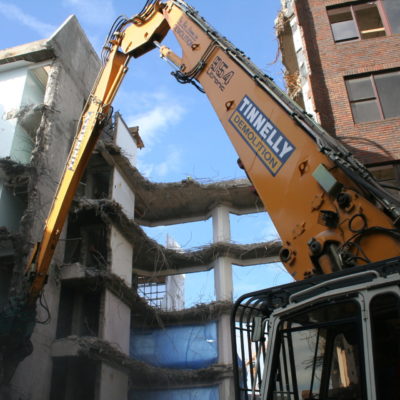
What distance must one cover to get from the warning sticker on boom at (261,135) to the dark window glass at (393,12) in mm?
11371

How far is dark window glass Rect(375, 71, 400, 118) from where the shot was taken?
14547mm

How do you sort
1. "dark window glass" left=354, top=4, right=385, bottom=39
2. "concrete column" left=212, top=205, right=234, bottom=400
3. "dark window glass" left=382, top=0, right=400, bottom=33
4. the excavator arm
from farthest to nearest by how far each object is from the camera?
"concrete column" left=212, top=205, right=234, bottom=400
"dark window glass" left=354, top=4, right=385, bottom=39
"dark window glass" left=382, top=0, right=400, bottom=33
the excavator arm

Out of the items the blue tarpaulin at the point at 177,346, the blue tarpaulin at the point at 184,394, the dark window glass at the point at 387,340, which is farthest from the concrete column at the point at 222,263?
the dark window glass at the point at 387,340

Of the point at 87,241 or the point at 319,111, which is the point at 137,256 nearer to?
the point at 87,241

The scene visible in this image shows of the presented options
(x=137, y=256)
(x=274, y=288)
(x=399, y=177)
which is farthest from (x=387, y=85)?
(x=137, y=256)

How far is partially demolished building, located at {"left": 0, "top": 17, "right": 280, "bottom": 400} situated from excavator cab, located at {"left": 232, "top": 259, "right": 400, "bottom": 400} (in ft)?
37.0

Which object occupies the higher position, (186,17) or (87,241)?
(87,241)

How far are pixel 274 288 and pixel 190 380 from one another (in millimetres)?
20606

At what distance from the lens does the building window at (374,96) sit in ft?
47.9

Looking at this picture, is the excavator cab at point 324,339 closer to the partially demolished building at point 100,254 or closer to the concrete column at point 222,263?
the partially demolished building at point 100,254

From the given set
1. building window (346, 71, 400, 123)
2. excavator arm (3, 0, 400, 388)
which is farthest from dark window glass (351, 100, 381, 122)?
excavator arm (3, 0, 400, 388)

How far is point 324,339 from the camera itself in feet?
15.3

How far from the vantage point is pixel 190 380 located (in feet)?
78.1

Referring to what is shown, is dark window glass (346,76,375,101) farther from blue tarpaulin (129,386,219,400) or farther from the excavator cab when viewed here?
blue tarpaulin (129,386,219,400)
